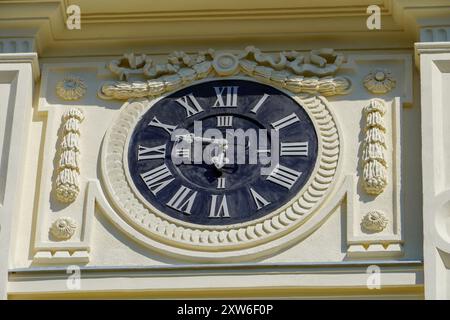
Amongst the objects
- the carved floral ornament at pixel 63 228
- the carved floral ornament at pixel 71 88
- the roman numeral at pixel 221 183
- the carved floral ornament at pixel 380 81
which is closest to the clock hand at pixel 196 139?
the roman numeral at pixel 221 183

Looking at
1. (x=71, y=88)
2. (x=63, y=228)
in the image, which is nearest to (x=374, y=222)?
(x=63, y=228)

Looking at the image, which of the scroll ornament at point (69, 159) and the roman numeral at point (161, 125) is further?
the roman numeral at point (161, 125)

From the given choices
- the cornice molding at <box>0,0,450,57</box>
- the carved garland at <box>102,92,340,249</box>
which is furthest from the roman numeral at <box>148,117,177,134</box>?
the cornice molding at <box>0,0,450,57</box>

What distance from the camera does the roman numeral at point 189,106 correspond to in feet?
43.5

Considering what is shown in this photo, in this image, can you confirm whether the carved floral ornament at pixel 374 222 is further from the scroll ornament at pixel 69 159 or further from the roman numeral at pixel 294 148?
the scroll ornament at pixel 69 159

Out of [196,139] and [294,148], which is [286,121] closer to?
[294,148]

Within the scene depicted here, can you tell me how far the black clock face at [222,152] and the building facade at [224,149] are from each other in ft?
0.04

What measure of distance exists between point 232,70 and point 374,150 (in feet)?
3.74

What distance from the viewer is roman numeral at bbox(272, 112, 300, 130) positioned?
43.1ft

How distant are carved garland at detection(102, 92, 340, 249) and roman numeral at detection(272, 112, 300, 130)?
4.1 inches

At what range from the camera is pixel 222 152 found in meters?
13.0

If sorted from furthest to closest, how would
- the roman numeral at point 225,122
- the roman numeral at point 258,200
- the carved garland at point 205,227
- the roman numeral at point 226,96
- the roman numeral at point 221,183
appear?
the roman numeral at point 226,96 → the roman numeral at point 225,122 → the roman numeral at point 221,183 → the roman numeral at point 258,200 → the carved garland at point 205,227
